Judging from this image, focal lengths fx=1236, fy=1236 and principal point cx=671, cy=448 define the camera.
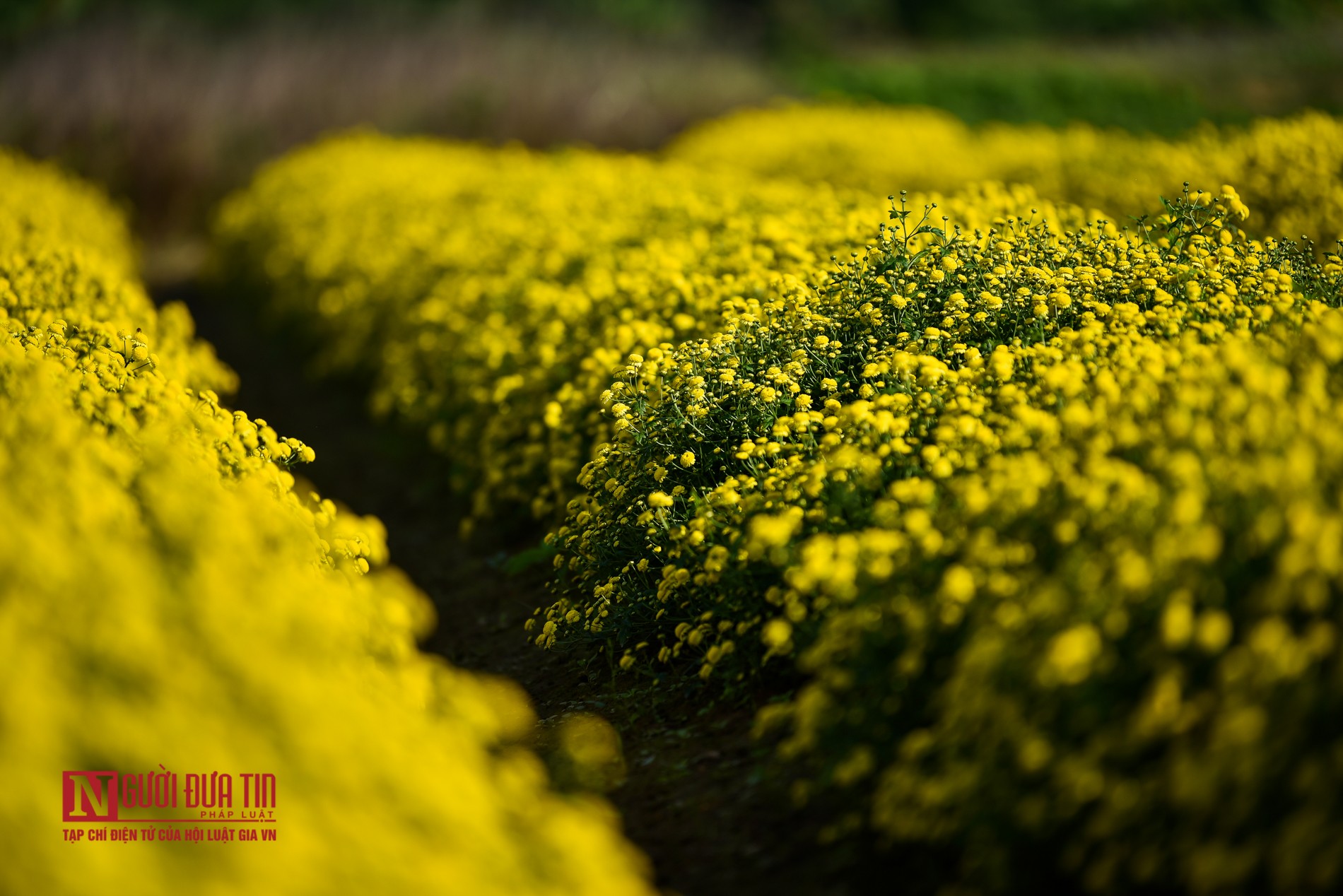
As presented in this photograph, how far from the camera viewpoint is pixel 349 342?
8008 mm

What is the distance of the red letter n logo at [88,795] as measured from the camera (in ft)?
6.64

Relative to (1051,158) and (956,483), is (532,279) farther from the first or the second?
(1051,158)

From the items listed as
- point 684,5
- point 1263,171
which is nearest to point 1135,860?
point 1263,171

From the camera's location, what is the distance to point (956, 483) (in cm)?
290


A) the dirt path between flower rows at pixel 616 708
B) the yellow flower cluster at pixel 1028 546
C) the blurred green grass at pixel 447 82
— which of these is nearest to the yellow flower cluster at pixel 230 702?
the dirt path between flower rows at pixel 616 708

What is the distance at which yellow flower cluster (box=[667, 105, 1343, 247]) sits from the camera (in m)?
6.59

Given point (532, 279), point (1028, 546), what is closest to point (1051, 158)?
point (532, 279)

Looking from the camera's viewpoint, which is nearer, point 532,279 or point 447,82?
point 532,279

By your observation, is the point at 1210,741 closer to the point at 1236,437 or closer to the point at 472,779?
the point at 1236,437

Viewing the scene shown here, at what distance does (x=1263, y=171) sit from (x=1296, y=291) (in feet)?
10.7

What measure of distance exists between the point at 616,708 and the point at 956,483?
1493mm

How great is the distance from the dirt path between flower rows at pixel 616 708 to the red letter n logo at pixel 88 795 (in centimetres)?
131

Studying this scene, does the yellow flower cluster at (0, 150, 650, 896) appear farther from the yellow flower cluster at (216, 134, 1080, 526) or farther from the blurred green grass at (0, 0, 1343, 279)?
the blurred green grass at (0, 0, 1343, 279)
